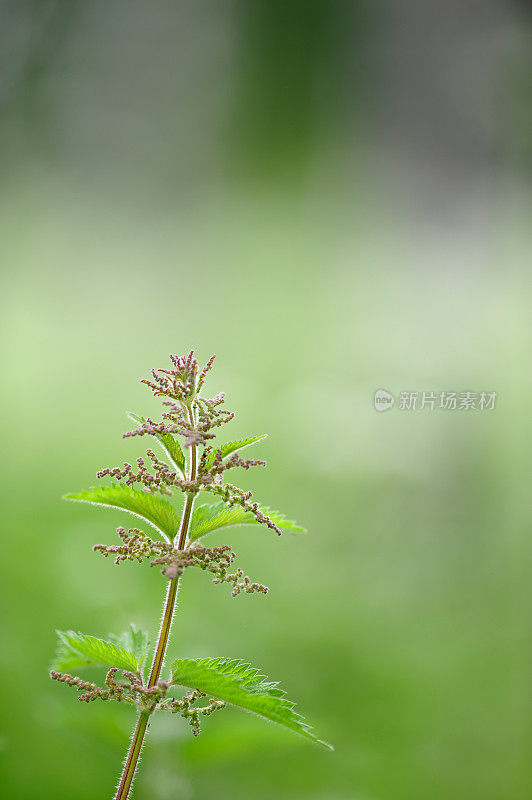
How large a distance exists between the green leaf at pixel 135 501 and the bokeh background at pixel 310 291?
74 cm

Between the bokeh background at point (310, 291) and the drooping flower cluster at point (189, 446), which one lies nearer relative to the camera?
the drooping flower cluster at point (189, 446)

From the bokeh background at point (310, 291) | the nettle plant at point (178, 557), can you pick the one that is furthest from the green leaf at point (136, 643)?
the bokeh background at point (310, 291)

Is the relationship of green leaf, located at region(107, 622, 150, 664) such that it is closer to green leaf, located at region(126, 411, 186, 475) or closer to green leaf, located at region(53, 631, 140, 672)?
green leaf, located at region(53, 631, 140, 672)

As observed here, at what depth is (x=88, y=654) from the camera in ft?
1.18

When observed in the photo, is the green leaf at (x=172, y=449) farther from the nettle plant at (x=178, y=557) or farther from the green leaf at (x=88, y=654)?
the green leaf at (x=88, y=654)

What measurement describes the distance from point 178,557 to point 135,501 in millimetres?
43

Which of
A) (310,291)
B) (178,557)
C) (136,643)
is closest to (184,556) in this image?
(178,557)

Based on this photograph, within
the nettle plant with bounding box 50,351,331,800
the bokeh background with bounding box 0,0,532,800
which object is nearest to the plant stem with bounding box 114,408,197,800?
the nettle plant with bounding box 50,351,331,800

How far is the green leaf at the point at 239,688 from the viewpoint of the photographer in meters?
0.33

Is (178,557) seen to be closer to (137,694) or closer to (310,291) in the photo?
(137,694)

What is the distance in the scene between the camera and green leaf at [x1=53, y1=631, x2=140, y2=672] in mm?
352

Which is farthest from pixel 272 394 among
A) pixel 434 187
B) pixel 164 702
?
pixel 164 702

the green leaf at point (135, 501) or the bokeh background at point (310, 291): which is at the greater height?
the bokeh background at point (310, 291)

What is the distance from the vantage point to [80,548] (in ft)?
3.46
